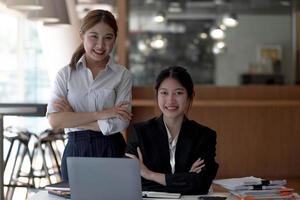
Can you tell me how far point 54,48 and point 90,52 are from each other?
352cm

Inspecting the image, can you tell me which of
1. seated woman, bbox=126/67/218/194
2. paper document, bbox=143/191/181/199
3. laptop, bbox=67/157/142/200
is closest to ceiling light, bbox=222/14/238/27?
seated woman, bbox=126/67/218/194

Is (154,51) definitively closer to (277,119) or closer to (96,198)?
(277,119)

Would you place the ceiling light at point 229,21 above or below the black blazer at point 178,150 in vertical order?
above

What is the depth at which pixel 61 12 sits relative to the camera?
5.89m

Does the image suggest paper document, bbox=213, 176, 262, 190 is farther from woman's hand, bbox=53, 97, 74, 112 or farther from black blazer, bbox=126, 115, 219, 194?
woman's hand, bbox=53, 97, 74, 112

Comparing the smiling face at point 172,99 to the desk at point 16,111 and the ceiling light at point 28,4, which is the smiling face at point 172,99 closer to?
the desk at point 16,111

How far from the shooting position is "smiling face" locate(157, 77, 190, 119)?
8.74 ft

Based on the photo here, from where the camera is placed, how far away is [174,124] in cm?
271

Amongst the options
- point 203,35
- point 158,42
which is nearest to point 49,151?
point 158,42

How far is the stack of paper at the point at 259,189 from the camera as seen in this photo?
8.06 ft

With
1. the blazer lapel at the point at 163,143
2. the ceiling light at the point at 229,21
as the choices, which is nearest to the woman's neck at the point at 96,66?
the blazer lapel at the point at 163,143

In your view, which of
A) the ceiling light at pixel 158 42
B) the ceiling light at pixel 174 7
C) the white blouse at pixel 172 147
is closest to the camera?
the white blouse at pixel 172 147

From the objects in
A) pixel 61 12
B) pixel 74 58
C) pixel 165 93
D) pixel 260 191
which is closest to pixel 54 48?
pixel 61 12

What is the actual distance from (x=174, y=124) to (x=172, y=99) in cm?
12
